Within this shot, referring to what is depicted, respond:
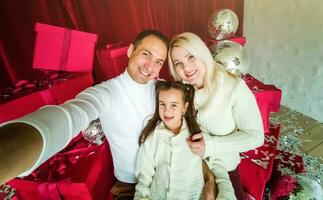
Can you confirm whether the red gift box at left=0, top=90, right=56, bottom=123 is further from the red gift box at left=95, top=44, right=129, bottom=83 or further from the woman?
the woman

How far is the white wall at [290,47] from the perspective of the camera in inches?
63.4

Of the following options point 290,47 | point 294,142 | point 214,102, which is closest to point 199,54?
point 214,102

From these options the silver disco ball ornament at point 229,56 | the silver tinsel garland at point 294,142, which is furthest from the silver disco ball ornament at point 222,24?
the silver tinsel garland at point 294,142

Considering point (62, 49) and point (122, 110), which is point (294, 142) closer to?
point (122, 110)

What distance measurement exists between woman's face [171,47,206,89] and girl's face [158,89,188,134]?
58mm

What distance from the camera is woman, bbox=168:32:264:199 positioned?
2.44 ft

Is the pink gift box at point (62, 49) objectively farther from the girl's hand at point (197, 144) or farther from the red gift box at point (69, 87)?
the girl's hand at point (197, 144)

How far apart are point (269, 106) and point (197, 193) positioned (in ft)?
2.45

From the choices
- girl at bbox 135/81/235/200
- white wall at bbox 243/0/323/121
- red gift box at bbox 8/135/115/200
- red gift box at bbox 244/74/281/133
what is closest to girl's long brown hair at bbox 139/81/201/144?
girl at bbox 135/81/235/200

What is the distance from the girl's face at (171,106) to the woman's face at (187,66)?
6 centimetres

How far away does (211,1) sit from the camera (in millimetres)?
1784

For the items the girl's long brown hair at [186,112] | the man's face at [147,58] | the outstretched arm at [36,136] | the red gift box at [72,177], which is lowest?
the red gift box at [72,177]

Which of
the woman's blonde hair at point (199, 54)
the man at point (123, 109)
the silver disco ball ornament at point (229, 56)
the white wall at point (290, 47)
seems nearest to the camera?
the man at point (123, 109)

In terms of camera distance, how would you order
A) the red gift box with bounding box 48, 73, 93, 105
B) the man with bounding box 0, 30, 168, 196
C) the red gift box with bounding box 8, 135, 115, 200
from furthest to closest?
the red gift box with bounding box 48, 73, 93, 105 → the red gift box with bounding box 8, 135, 115, 200 → the man with bounding box 0, 30, 168, 196
